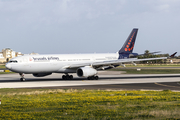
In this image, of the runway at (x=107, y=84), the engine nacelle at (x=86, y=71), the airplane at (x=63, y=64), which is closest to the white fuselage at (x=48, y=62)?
the airplane at (x=63, y=64)

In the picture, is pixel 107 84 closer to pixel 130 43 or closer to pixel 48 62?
pixel 48 62

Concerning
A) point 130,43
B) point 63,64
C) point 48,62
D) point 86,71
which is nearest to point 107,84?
point 86,71

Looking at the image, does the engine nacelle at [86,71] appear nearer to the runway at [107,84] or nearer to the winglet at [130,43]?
the runway at [107,84]

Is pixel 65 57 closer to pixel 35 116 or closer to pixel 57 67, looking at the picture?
pixel 57 67

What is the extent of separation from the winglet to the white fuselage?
6.18 m

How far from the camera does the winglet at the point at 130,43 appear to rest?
5388cm

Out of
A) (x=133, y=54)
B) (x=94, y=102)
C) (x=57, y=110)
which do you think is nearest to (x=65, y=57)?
(x=133, y=54)

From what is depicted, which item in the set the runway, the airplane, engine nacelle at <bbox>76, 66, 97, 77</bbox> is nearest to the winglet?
the airplane

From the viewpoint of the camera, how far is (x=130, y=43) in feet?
180

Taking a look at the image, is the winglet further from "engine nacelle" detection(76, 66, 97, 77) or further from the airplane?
A: "engine nacelle" detection(76, 66, 97, 77)

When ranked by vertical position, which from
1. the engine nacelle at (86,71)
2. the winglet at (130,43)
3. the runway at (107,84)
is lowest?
the runway at (107,84)

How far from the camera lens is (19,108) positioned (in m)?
16.8

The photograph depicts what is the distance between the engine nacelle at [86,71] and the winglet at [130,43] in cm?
1098

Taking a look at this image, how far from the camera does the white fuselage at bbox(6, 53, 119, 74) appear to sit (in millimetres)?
42281
